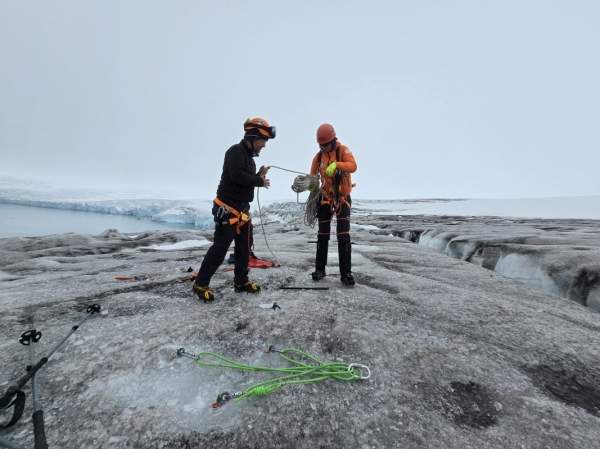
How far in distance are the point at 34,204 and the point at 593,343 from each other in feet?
354

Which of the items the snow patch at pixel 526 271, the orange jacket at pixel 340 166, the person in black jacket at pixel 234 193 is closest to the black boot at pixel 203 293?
the person in black jacket at pixel 234 193

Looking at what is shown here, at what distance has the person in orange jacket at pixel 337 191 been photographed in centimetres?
514

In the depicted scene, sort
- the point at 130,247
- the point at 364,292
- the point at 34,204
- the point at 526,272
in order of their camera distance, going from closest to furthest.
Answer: the point at 364,292
the point at 526,272
the point at 130,247
the point at 34,204

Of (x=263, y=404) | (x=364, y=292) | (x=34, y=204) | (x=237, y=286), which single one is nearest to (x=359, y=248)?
(x=364, y=292)

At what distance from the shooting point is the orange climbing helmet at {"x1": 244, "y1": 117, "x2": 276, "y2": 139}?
14.3 feet

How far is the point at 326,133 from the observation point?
5.11 meters

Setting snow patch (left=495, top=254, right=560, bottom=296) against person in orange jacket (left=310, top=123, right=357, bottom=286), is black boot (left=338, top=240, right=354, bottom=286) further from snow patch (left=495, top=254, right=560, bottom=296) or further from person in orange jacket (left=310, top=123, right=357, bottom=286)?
snow patch (left=495, top=254, right=560, bottom=296)

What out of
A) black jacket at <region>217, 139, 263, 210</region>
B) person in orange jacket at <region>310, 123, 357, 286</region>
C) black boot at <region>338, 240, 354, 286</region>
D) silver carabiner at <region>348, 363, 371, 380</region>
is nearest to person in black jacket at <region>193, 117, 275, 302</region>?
black jacket at <region>217, 139, 263, 210</region>

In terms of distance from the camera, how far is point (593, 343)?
3.64 metres

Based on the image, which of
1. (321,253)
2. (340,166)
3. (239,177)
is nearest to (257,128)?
(239,177)

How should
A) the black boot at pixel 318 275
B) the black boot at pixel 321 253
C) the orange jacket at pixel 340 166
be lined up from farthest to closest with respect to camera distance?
the black boot at pixel 318 275
the black boot at pixel 321 253
the orange jacket at pixel 340 166

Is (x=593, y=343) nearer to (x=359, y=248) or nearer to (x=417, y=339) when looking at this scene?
(x=417, y=339)

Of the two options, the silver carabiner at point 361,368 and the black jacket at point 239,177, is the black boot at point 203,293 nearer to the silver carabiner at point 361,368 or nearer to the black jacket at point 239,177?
the black jacket at point 239,177

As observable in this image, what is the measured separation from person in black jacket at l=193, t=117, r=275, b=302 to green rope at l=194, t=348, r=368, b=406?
1.54 meters
